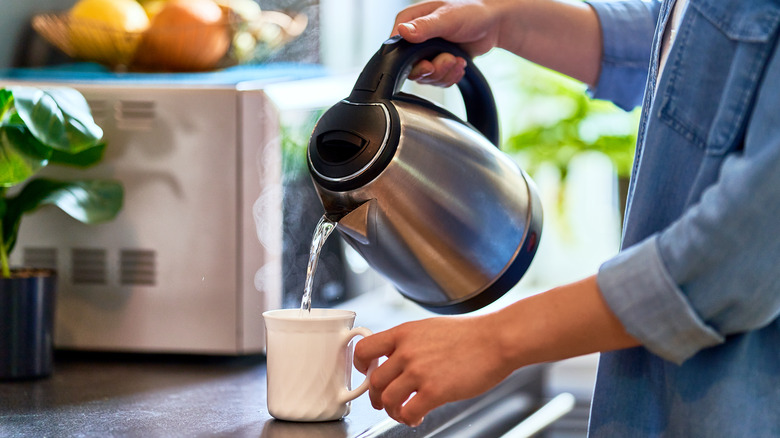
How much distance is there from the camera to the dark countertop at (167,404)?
0.74m

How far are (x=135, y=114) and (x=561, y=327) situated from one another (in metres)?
0.65

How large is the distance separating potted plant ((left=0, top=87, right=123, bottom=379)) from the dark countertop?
0.16ft

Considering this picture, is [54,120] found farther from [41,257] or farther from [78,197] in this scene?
[41,257]

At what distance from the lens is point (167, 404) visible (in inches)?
32.7

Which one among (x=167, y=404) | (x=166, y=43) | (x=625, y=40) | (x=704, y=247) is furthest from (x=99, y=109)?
(x=704, y=247)

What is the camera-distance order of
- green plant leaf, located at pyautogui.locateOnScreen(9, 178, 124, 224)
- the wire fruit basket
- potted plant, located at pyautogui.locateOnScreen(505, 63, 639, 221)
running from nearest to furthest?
green plant leaf, located at pyautogui.locateOnScreen(9, 178, 124, 224) → the wire fruit basket → potted plant, located at pyautogui.locateOnScreen(505, 63, 639, 221)

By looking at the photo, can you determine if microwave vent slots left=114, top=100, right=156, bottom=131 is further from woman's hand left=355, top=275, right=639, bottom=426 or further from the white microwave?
woman's hand left=355, top=275, right=639, bottom=426

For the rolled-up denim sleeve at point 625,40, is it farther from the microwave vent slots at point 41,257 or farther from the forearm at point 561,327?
the microwave vent slots at point 41,257

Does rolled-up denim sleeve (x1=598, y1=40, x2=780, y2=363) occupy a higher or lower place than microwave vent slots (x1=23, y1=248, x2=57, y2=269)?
higher

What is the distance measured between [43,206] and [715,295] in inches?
30.5

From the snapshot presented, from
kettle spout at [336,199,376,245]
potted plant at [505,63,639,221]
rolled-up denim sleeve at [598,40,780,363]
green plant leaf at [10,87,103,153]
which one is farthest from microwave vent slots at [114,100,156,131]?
potted plant at [505,63,639,221]

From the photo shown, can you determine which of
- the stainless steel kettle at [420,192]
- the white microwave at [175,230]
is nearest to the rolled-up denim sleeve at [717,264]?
the stainless steel kettle at [420,192]

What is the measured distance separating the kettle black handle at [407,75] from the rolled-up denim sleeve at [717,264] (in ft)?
0.87

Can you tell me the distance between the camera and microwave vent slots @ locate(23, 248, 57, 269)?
104 cm
